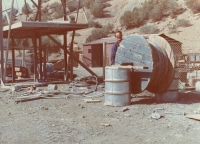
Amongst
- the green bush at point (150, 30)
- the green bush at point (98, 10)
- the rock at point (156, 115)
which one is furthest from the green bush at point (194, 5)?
the rock at point (156, 115)

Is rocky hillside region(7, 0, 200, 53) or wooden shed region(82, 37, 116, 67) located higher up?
rocky hillside region(7, 0, 200, 53)

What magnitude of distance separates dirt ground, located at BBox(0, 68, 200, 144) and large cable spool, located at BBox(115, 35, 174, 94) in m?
0.62

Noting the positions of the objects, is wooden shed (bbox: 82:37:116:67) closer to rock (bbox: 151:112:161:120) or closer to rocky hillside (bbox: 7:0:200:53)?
rocky hillside (bbox: 7:0:200:53)

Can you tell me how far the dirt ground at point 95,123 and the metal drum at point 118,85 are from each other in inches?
10.6

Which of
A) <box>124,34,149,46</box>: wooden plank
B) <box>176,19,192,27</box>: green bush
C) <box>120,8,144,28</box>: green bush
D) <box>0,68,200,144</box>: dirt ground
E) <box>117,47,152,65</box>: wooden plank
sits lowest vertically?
<box>0,68,200,144</box>: dirt ground

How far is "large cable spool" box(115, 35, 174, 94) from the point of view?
31.2ft

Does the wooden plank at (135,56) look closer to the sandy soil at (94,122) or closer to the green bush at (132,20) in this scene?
the sandy soil at (94,122)

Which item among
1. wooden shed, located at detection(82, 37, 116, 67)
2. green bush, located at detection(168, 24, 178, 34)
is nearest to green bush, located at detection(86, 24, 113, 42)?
green bush, located at detection(168, 24, 178, 34)

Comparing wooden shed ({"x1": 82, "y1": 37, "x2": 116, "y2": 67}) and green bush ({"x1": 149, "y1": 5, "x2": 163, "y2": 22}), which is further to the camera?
green bush ({"x1": 149, "y1": 5, "x2": 163, "y2": 22})

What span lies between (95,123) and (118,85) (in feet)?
7.67

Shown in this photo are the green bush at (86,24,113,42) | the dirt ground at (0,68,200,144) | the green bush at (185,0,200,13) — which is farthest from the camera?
the green bush at (86,24,113,42)

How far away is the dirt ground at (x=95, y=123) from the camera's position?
20.5 feet

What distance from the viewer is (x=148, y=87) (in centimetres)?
1057

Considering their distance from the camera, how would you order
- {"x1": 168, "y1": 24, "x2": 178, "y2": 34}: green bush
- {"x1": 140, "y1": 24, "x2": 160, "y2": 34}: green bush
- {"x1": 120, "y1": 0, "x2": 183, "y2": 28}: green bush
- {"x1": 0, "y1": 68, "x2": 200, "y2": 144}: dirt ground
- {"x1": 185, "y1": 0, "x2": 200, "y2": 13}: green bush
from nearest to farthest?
1. {"x1": 0, "y1": 68, "x2": 200, "y2": 144}: dirt ground
2. {"x1": 168, "y1": 24, "x2": 178, "y2": 34}: green bush
3. {"x1": 140, "y1": 24, "x2": 160, "y2": 34}: green bush
4. {"x1": 185, "y1": 0, "x2": 200, "y2": 13}: green bush
5. {"x1": 120, "y1": 0, "x2": 183, "y2": 28}: green bush
